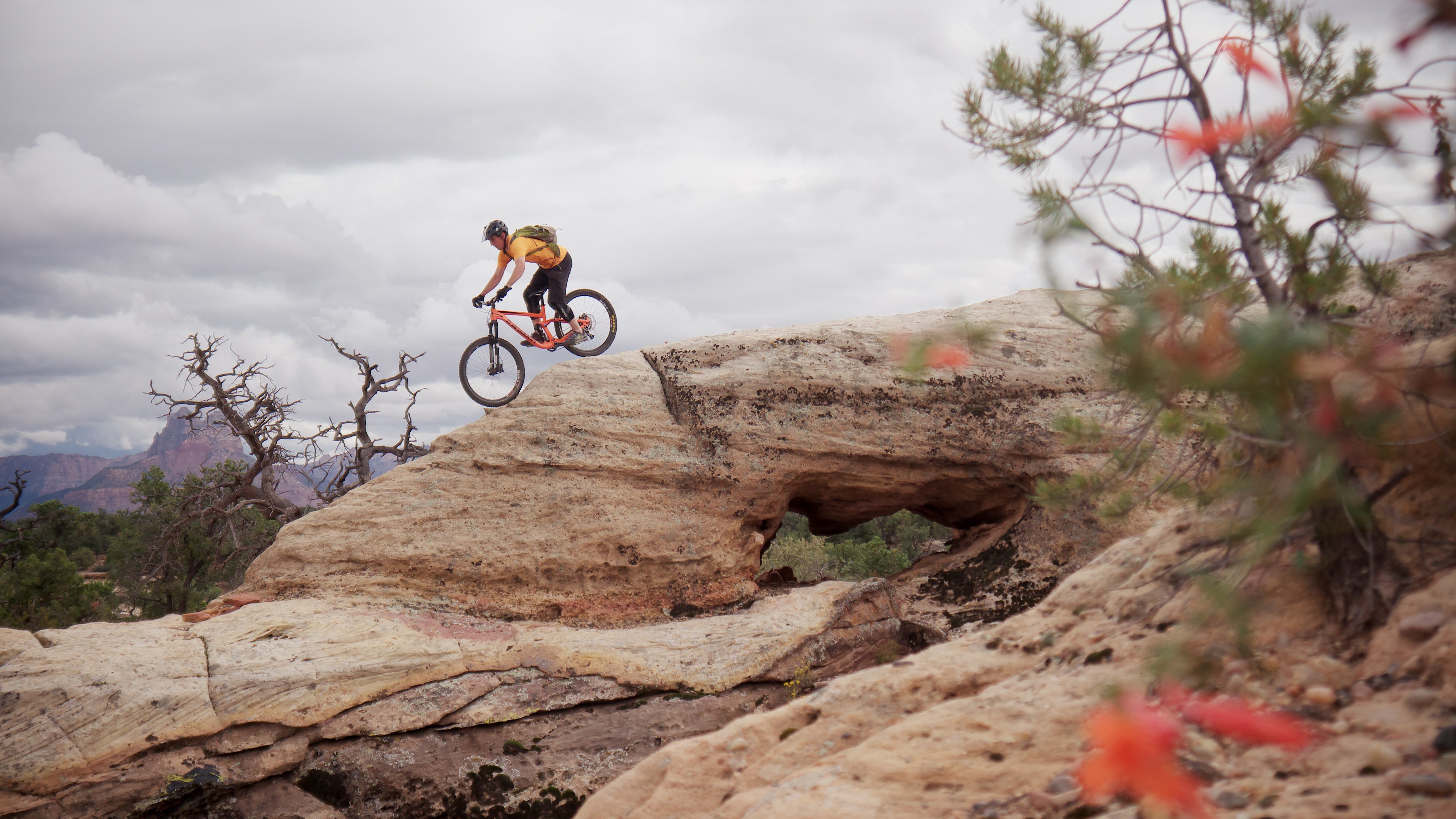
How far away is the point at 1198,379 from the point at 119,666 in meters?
9.06

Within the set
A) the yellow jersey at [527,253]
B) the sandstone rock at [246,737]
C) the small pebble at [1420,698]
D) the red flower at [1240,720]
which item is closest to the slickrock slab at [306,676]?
the sandstone rock at [246,737]

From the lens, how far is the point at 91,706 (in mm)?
7391

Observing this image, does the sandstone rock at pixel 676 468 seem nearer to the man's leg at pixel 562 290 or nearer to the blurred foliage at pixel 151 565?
the man's leg at pixel 562 290

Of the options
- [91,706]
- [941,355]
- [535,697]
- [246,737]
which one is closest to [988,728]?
[941,355]

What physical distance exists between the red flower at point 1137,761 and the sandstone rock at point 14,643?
9246 millimetres

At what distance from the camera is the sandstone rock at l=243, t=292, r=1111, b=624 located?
9.75 m

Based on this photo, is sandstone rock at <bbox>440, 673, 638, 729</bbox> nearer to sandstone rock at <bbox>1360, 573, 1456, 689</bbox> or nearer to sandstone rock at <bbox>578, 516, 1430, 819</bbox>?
sandstone rock at <bbox>578, 516, 1430, 819</bbox>

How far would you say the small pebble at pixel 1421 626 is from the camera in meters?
3.17

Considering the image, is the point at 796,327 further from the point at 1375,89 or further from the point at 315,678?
the point at 1375,89

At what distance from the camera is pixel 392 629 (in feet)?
28.7

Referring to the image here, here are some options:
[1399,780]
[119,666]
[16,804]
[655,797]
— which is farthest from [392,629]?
[1399,780]

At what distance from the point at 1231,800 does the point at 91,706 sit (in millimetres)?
8708

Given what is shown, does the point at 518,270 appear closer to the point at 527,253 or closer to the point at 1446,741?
the point at 527,253

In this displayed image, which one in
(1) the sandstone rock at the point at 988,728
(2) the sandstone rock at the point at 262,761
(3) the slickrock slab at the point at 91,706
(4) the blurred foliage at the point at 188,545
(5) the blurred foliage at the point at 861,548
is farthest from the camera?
(5) the blurred foliage at the point at 861,548
